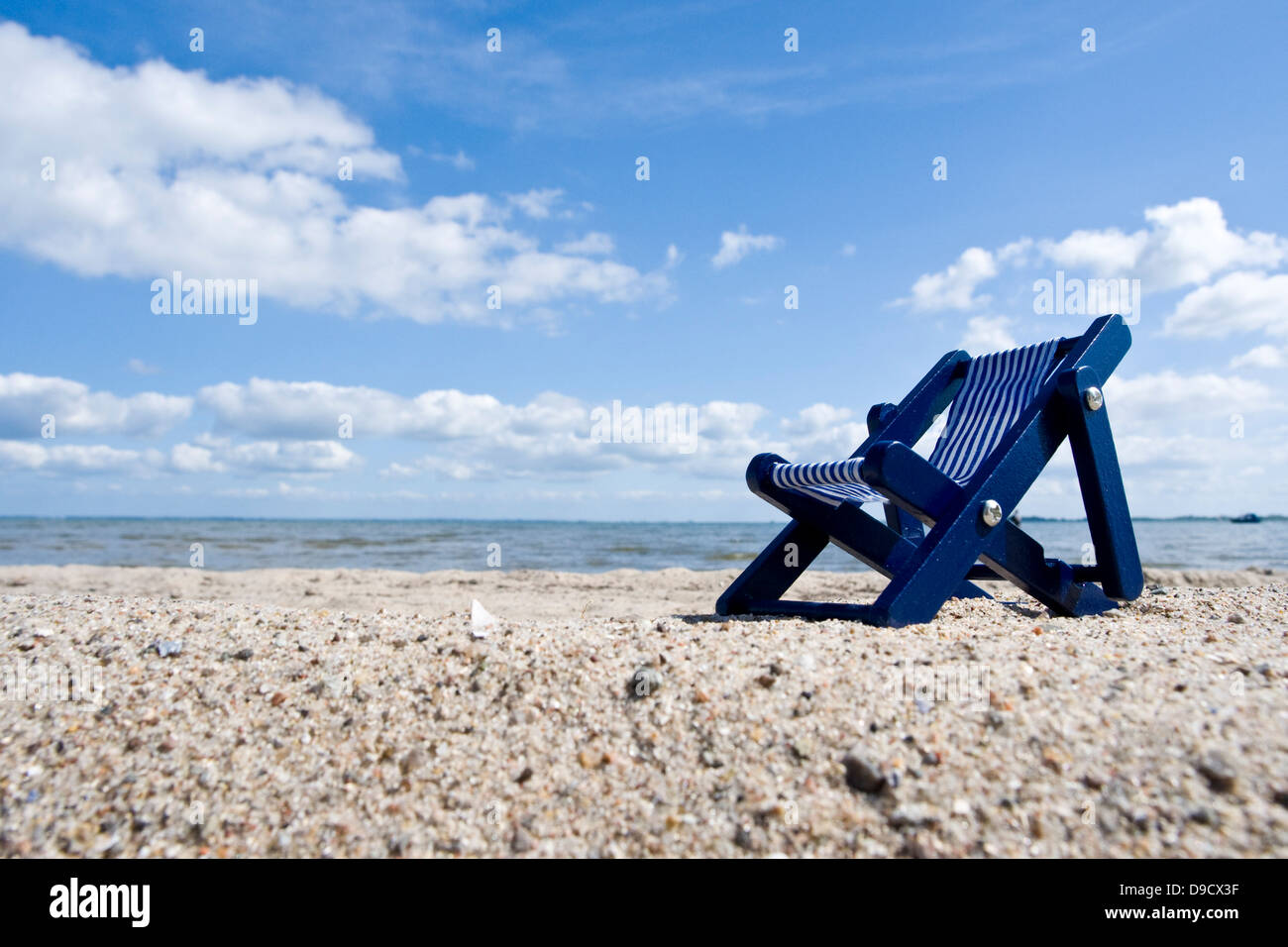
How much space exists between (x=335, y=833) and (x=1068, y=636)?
2.96 metres

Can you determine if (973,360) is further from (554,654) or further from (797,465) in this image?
(554,654)

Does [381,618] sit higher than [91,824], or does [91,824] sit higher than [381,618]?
[381,618]

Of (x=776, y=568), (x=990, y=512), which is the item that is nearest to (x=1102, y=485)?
(x=990, y=512)

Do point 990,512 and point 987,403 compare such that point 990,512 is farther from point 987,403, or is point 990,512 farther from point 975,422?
point 987,403

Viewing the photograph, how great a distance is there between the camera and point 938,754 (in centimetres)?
228

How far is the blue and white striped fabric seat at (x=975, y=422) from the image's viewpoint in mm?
4227

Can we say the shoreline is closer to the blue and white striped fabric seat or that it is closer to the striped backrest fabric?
the blue and white striped fabric seat

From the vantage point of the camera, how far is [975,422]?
4.56 metres

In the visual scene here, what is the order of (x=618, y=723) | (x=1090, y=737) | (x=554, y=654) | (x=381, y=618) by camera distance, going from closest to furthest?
(x=1090, y=737)
(x=618, y=723)
(x=554, y=654)
(x=381, y=618)

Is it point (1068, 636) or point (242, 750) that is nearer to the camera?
point (242, 750)

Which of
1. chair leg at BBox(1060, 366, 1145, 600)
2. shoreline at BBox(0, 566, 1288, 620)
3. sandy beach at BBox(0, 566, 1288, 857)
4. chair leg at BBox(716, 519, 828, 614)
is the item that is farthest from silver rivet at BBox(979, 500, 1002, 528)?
shoreline at BBox(0, 566, 1288, 620)

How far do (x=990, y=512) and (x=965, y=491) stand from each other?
0.15m
